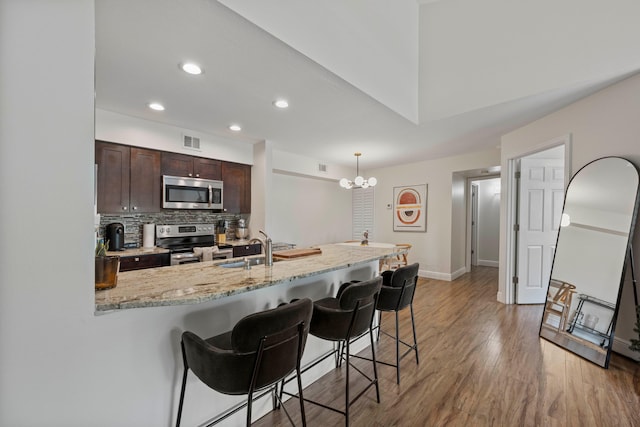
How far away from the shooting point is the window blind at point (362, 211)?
6824 millimetres

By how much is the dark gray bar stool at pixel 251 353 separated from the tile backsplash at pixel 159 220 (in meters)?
2.97

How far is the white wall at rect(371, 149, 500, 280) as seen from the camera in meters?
5.45

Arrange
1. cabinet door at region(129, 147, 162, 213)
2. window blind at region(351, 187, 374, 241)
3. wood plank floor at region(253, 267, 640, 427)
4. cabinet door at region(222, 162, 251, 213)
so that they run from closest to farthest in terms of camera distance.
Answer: wood plank floor at region(253, 267, 640, 427), cabinet door at region(129, 147, 162, 213), cabinet door at region(222, 162, 251, 213), window blind at region(351, 187, 374, 241)

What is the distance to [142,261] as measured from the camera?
317cm

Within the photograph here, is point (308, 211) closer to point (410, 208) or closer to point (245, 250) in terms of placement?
point (245, 250)

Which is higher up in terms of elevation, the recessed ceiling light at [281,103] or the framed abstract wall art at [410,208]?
the recessed ceiling light at [281,103]

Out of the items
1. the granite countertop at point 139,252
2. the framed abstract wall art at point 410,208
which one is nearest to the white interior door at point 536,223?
the framed abstract wall art at point 410,208

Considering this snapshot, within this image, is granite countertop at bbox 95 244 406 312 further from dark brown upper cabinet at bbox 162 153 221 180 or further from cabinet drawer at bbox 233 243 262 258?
dark brown upper cabinet at bbox 162 153 221 180

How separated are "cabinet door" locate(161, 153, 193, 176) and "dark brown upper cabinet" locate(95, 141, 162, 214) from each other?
9cm

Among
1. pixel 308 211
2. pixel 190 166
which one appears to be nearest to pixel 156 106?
pixel 190 166

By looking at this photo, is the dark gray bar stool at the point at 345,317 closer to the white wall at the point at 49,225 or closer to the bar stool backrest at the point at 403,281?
the bar stool backrest at the point at 403,281

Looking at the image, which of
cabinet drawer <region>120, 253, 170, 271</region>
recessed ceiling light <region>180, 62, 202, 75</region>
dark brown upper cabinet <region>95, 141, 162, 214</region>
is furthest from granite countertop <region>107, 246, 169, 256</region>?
recessed ceiling light <region>180, 62, 202, 75</region>

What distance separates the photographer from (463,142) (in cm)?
445

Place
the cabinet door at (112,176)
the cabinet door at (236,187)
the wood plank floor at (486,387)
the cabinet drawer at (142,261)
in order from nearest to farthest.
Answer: the wood plank floor at (486,387)
the cabinet drawer at (142,261)
the cabinet door at (112,176)
the cabinet door at (236,187)
